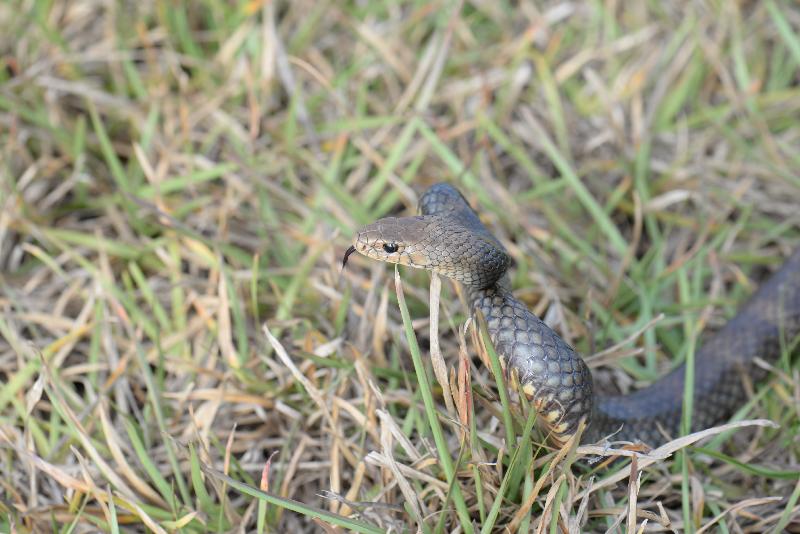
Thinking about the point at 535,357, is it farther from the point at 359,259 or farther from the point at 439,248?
the point at 359,259

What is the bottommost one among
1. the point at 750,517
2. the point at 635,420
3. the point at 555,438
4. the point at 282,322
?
the point at 750,517

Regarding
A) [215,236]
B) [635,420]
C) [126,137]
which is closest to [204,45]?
[126,137]

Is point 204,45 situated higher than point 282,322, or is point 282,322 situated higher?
point 204,45

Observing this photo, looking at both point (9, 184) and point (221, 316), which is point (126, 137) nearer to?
point (9, 184)

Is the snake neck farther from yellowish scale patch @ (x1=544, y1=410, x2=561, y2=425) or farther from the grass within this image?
the grass

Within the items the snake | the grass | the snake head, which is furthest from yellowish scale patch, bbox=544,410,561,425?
the snake head

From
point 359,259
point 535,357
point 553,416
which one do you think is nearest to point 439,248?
point 535,357

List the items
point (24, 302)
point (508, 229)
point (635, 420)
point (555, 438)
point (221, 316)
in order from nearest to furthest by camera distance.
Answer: point (555, 438), point (635, 420), point (221, 316), point (24, 302), point (508, 229)
